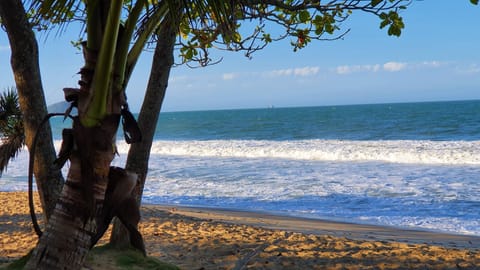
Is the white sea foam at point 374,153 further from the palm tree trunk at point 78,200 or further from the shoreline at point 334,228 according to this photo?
the palm tree trunk at point 78,200

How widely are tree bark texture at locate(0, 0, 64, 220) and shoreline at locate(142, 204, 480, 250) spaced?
501cm

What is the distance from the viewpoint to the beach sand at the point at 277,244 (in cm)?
544

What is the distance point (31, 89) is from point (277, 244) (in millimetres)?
3948

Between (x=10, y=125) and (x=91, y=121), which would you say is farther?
(x=10, y=125)

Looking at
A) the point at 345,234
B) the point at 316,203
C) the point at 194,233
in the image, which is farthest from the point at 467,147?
the point at 194,233

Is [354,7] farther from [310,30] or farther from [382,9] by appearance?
[310,30]

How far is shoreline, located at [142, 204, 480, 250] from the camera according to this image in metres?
7.50

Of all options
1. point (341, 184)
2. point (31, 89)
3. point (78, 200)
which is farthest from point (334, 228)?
point (78, 200)

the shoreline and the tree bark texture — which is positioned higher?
the tree bark texture

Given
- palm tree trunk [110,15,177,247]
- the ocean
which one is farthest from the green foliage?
the ocean

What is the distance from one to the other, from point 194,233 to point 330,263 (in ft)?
8.31

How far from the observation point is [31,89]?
3.56 metres

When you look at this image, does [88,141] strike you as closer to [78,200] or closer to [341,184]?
[78,200]

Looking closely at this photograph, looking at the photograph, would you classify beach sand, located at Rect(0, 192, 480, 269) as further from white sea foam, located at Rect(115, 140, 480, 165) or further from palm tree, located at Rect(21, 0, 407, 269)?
white sea foam, located at Rect(115, 140, 480, 165)
